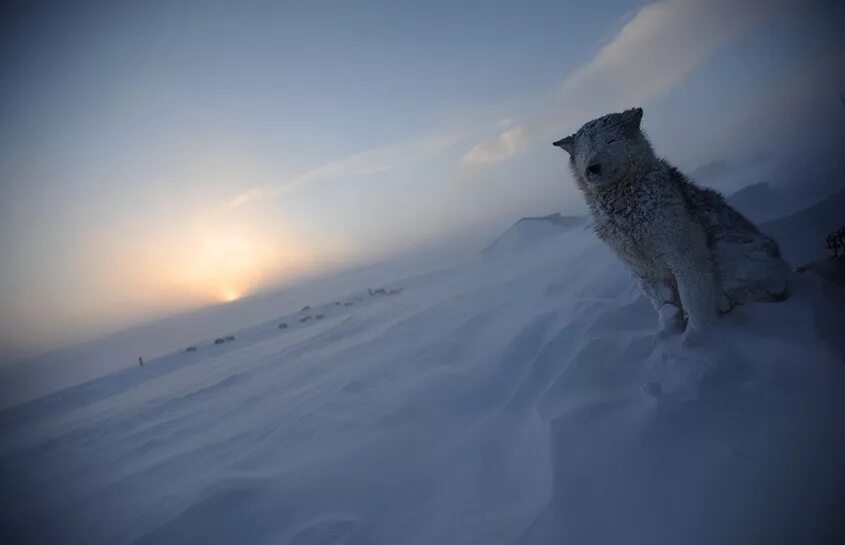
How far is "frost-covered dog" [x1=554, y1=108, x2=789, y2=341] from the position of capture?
2.59m

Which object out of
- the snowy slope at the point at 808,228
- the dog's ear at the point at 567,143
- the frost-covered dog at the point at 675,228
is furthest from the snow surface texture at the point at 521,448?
the snowy slope at the point at 808,228

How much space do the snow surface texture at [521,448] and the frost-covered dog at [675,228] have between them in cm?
23

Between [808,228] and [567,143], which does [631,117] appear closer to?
[567,143]

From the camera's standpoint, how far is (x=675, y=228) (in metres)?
2.56

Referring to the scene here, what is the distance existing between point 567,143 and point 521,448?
2927mm

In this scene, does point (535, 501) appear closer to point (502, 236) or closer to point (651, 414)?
point (651, 414)

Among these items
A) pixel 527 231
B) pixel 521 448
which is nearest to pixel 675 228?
pixel 521 448

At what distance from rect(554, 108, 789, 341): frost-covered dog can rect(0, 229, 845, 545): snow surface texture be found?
0.23m

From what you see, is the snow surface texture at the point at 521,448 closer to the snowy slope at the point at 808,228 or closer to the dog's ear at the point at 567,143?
the dog's ear at the point at 567,143

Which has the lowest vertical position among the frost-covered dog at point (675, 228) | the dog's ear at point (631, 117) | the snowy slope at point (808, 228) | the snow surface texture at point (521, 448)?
the snow surface texture at point (521, 448)

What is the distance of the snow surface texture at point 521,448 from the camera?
186 centimetres

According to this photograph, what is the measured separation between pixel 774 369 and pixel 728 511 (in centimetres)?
116

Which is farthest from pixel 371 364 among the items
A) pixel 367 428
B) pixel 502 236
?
pixel 502 236

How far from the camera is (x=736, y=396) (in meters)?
2.21
